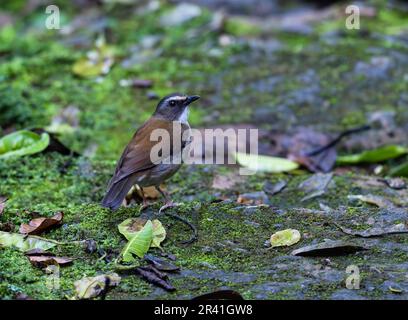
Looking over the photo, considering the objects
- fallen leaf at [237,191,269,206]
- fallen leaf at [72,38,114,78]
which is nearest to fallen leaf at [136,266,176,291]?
fallen leaf at [237,191,269,206]

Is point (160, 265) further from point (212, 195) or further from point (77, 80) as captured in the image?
point (77, 80)

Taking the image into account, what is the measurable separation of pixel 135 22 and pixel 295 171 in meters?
4.35


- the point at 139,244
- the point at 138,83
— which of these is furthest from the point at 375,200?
the point at 138,83

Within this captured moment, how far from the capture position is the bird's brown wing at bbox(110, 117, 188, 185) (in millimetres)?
5145

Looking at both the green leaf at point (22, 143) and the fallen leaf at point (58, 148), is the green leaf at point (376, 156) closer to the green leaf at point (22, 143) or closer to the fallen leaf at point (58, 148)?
the fallen leaf at point (58, 148)

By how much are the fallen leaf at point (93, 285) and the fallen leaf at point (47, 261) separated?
0.94ft

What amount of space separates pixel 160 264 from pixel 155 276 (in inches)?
6.6

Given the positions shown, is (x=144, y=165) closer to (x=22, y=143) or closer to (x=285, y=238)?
(x=285, y=238)

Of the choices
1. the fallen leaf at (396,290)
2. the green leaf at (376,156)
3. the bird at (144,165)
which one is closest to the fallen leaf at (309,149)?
the green leaf at (376,156)

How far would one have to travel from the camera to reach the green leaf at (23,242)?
4293mm

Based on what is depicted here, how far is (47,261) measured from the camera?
4.07m

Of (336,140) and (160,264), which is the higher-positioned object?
(160,264)

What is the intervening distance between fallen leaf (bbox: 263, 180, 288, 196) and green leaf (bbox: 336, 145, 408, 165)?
40.5 inches

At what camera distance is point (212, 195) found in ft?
19.3
